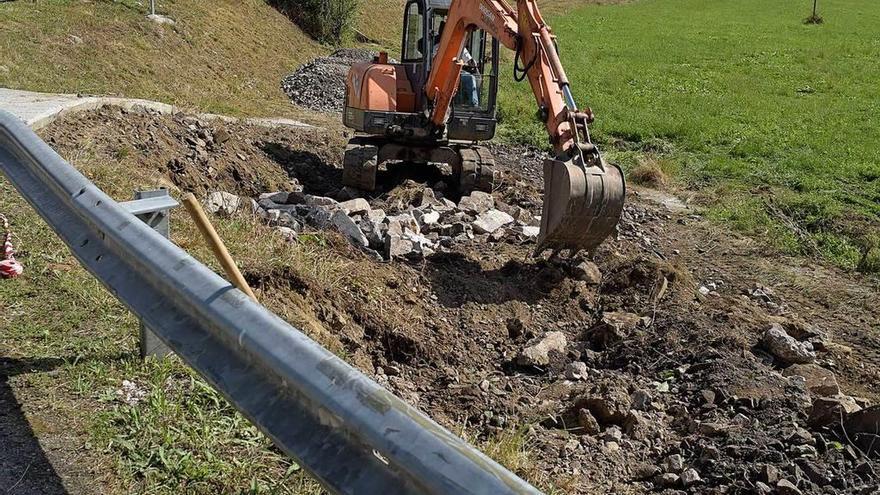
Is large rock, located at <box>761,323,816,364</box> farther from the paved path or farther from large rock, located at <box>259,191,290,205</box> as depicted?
the paved path

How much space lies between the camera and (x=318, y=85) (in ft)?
69.2

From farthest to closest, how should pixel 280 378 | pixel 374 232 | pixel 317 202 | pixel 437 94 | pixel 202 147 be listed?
1. pixel 437 94
2. pixel 202 147
3. pixel 317 202
4. pixel 374 232
5. pixel 280 378

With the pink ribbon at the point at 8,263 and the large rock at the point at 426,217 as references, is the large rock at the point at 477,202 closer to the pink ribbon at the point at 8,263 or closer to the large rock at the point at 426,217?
the large rock at the point at 426,217

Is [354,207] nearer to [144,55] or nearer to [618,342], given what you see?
[618,342]

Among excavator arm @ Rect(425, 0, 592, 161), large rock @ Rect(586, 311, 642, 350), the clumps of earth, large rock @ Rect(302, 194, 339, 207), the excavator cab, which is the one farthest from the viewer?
the clumps of earth

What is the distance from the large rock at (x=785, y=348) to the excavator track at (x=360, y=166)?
6198 millimetres

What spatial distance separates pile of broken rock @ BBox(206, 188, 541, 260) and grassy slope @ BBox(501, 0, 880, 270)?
3.37 metres

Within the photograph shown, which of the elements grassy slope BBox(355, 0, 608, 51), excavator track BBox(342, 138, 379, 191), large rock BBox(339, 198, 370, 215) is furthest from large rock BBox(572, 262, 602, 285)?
grassy slope BBox(355, 0, 608, 51)

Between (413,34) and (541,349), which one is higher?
(413,34)

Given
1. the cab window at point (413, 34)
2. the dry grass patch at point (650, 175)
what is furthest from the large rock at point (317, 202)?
the dry grass patch at point (650, 175)

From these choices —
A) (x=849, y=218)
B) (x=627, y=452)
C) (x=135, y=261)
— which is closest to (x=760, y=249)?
(x=849, y=218)

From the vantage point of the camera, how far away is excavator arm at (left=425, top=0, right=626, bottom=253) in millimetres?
7781

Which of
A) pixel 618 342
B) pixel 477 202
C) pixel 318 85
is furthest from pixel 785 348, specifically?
pixel 318 85

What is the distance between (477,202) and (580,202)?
345 centimetres
